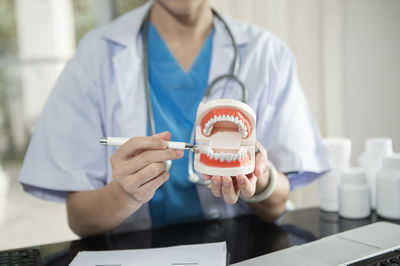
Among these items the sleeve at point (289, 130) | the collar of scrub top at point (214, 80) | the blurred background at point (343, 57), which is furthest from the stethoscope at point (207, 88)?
the blurred background at point (343, 57)

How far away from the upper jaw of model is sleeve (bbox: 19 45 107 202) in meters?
0.38

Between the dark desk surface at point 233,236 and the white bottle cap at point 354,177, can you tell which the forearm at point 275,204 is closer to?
the dark desk surface at point 233,236

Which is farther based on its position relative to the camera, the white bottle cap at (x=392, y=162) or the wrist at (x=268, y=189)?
the white bottle cap at (x=392, y=162)

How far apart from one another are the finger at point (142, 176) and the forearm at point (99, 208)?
90 millimetres

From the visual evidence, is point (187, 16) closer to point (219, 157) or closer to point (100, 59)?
point (100, 59)

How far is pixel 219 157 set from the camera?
59 cm

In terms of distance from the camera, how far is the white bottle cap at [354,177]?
36.4 inches

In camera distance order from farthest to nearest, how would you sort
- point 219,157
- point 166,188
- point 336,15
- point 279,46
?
point 336,15 → point 279,46 → point 166,188 → point 219,157

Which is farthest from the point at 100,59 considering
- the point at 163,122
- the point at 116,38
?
the point at 163,122

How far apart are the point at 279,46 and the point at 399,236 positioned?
56cm

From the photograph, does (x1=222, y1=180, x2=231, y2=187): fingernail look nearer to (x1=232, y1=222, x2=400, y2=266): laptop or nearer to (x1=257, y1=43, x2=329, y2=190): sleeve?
(x1=232, y1=222, x2=400, y2=266): laptop

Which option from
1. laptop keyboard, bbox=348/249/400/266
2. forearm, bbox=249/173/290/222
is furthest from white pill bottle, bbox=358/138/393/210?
laptop keyboard, bbox=348/249/400/266

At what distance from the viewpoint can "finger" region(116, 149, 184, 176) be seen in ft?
2.08

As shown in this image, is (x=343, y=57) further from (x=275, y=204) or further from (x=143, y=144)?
(x=143, y=144)
